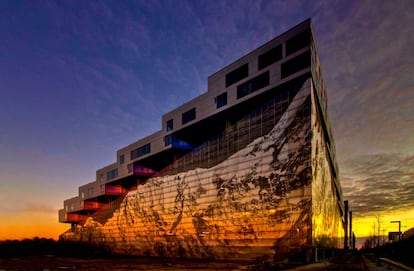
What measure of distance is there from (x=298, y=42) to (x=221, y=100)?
14.4 meters

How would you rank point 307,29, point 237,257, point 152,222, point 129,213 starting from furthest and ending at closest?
point 129,213 < point 152,222 < point 237,257 < point 307,29

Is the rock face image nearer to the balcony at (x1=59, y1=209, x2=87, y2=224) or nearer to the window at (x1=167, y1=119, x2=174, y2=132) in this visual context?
the window at (x1=167, y1=119, x2=174, y2=132)

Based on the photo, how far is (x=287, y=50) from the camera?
42875 millimetres

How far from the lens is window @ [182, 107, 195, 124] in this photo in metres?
56.4

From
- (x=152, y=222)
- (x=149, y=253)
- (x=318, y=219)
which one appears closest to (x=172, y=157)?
(x=152, y=222)

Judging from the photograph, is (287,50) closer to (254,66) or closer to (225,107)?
(254,66)

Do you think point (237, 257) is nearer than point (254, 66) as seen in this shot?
Yes

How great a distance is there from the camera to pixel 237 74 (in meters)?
49.4

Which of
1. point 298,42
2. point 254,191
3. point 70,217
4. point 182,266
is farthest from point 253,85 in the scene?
point 70,217

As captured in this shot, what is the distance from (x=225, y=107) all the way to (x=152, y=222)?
2725 cm

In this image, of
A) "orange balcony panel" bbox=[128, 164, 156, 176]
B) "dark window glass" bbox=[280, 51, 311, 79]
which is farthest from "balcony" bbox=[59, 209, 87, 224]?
"dark window glass" bbox=[280, 51, 311, 79]

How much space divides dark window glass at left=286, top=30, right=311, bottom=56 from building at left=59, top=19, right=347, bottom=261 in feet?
0.41

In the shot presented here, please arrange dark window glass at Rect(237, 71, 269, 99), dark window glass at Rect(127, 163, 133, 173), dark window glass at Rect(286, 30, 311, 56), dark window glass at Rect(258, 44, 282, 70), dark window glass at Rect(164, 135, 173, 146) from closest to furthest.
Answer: dark window glass at Rect(286, 30, 311, 56), dark window glass at Rect(258, 44, 282, 70), dark window glass at Rect(237, 71, 269, 99), dark window glass at Rect(164, 135, 173, 146), dark window glass at Rect(127, 163, 133, 173)

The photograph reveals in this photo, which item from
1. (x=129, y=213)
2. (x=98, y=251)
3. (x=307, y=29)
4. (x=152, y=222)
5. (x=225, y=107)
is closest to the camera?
(x=307, y=29)
